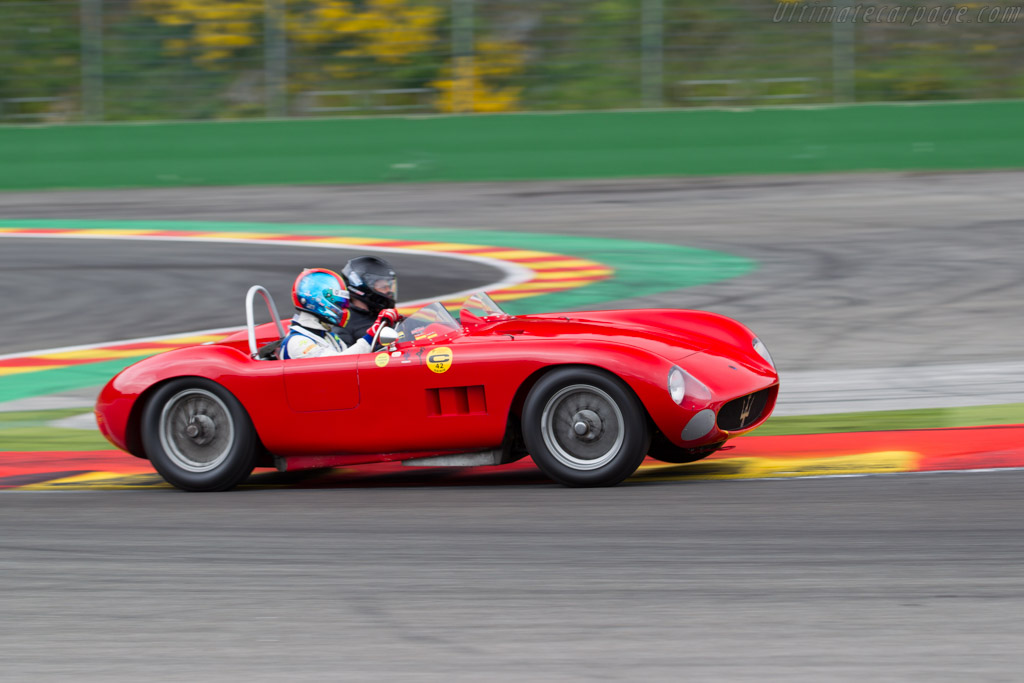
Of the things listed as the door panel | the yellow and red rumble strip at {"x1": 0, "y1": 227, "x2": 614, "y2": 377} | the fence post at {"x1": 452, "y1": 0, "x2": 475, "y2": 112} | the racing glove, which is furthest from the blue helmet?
the fence post at {"x1": 452, "y1": 0, "x2": 475, "y2": 112}

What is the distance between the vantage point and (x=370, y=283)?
21.2 feet

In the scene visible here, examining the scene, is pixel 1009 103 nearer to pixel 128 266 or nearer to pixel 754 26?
pixel 754 26

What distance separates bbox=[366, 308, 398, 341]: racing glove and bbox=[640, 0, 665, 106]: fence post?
43.7ft

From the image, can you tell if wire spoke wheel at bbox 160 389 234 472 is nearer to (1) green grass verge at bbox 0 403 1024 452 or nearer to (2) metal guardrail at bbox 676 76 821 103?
(1) green grass verge at bbox 0 403 1024 452

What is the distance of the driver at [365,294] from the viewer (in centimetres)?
646

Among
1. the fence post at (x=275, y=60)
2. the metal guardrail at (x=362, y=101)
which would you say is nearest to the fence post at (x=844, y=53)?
the metal guardrail at (x=362, y=101)

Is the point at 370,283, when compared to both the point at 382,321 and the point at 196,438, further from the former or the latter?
the point at 196,438

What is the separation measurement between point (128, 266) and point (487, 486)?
8.37 meters

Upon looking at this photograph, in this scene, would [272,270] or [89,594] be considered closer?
[89,594]

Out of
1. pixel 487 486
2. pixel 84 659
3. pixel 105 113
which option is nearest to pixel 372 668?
pixel 84 659

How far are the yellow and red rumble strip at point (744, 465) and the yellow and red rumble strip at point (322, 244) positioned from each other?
2687mm

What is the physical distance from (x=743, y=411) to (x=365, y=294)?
1854 millimetres

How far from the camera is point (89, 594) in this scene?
4.52m

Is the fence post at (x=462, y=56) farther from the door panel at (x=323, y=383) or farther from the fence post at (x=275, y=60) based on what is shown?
the door panel at (x=323, y=383)
